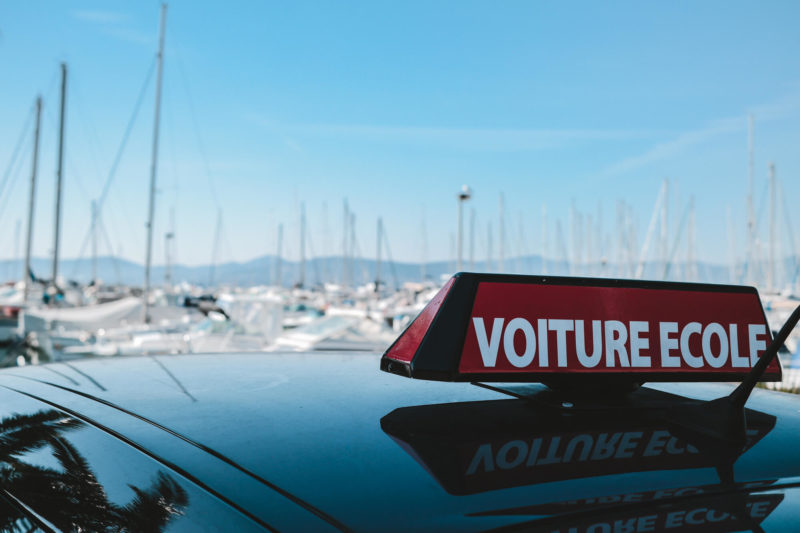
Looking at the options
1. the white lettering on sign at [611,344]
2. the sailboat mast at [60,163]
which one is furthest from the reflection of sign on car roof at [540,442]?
the sailboat mast at [60,163]

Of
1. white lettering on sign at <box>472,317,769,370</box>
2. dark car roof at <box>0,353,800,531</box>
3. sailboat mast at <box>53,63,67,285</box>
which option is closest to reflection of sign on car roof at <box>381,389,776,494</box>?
dark car roof at <box>0,353,800,531</box>

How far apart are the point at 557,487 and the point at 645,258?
128 feet

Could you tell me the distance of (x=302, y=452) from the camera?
0.99m

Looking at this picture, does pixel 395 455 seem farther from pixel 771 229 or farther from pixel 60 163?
pixel 771 229

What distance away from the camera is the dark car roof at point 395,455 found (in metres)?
0.82

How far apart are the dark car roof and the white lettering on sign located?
0.32ft

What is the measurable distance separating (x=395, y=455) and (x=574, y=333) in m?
0.51

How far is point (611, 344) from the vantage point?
50.6 inches

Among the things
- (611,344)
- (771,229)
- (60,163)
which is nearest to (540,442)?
(611,344)

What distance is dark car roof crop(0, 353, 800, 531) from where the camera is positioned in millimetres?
820

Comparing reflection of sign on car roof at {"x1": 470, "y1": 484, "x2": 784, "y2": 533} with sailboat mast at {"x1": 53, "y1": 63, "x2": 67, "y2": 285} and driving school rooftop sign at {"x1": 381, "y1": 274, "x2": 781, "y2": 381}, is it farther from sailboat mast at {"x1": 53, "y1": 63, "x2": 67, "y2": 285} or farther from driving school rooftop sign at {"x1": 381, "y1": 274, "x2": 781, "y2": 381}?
sailboat mast at {"x1": 53, "y1": 63, "x2": 67, "y2": 285}

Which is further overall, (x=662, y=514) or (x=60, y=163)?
(x=60, y=163)

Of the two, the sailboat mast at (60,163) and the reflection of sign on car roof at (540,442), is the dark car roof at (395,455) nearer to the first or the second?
the reflection of sign on car roof at (540,442)

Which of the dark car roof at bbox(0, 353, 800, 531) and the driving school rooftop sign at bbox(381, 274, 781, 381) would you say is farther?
the driving school rooftop sign at bbox(381, 274, 781, 381)
